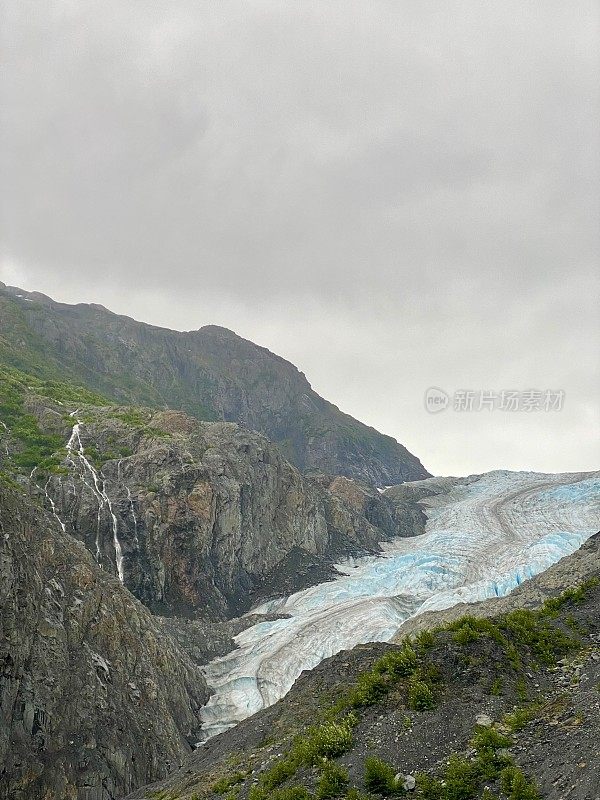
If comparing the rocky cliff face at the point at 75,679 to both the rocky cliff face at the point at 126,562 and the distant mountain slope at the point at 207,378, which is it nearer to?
the rocky cliff face at the point at 126,562

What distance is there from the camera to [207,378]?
16288cm

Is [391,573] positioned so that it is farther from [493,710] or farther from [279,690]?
[493,710]

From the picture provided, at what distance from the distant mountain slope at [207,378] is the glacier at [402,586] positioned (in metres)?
77.3

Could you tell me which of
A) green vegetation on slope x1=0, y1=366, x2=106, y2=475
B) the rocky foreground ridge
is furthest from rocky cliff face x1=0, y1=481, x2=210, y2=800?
green vegetation on slope x1=0, y1=366, x2=106, y2=475

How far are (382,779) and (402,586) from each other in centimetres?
4032

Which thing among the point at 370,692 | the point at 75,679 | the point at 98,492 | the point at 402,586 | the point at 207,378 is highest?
the point at 207,378

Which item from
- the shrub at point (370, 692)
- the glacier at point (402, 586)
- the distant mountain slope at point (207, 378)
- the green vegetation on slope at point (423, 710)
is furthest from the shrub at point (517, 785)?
the distant mountain slope at point (207, 378)

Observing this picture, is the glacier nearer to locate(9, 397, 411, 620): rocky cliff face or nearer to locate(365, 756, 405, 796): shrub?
locate(9, 397, 411, 620): rocky cliff face

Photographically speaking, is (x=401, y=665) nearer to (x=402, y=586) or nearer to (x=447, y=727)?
(x=447, y=727)

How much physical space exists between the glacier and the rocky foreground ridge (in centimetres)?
1418

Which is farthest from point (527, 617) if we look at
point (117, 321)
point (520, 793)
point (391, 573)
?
point (117, 321)

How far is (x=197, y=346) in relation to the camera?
174 m

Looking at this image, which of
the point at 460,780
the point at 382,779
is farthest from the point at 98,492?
the point at 460,780

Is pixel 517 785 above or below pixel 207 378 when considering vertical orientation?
below
